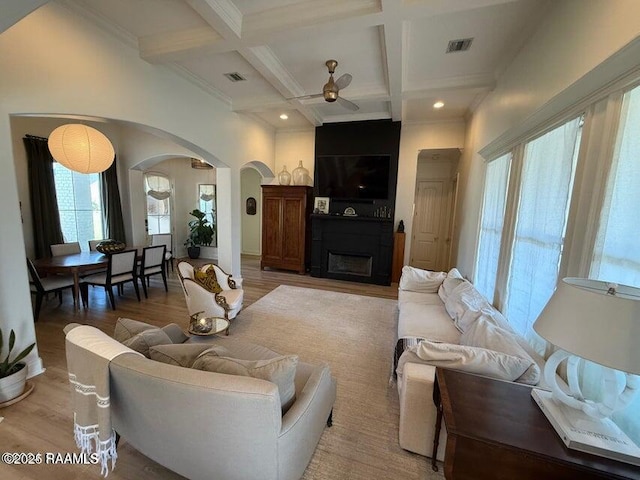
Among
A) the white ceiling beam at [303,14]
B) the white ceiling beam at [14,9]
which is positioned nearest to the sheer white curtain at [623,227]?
the white ceiling beam at [303,14]

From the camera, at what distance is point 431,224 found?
21.3 ft

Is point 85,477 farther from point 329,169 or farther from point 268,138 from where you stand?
point 268,138

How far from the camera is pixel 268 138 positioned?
5.95 meters

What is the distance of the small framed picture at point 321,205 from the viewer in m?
5.78

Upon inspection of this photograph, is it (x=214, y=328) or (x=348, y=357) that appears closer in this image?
(x=214, y=328)

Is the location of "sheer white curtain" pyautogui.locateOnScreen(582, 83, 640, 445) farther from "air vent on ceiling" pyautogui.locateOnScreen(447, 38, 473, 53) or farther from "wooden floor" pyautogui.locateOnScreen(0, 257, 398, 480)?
"wooden floor" pyautogui.locateOnScreen(0, 257, 398, 480)

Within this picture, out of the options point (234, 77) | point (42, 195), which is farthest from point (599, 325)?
point (42, 195)

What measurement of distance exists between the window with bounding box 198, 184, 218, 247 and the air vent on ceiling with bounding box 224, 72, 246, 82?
426 centimetres

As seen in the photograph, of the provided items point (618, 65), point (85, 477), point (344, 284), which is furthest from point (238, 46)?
point (344, 284)

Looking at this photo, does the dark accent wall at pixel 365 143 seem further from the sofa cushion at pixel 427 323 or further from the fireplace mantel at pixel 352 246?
the sofa cushion at pixel 427 323

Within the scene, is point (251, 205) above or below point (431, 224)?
above

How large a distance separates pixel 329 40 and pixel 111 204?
18.1 feet

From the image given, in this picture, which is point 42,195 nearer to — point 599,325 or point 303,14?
point 303,14

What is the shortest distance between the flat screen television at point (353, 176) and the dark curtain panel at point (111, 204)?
4.40 m
